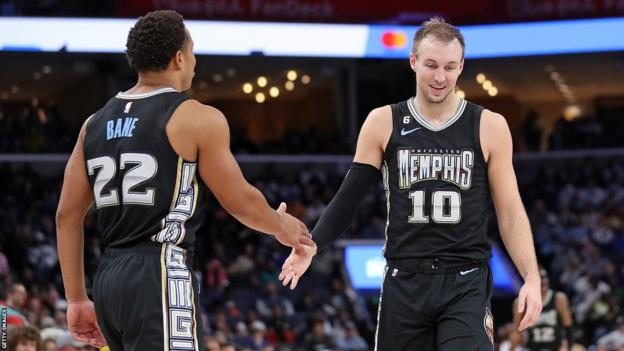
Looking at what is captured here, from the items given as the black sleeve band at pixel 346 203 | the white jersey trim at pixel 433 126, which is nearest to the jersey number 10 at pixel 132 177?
the black sleeve band at pixel 346 203

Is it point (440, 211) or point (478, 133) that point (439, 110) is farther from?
point (440, 211)

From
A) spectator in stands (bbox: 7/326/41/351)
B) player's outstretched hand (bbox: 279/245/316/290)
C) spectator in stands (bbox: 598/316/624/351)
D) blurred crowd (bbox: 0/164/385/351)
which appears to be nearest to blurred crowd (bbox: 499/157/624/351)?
spectator in stands (bbox: 598/316/624/351)

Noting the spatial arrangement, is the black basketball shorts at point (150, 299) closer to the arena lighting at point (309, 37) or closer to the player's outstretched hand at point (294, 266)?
the player's outstretched hand at point (294, 266)

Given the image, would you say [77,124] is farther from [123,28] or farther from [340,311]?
[340,311]

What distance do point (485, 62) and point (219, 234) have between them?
8.56m

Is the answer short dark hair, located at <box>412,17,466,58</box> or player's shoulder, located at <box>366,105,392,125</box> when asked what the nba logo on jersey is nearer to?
player's shoulder, located at <box>366,105,392,125</box>

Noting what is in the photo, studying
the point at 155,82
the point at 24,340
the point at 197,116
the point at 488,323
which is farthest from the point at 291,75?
the point at 197,116

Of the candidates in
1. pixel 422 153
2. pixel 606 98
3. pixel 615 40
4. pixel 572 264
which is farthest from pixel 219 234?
pixel 422 153

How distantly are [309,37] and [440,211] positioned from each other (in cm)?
2057

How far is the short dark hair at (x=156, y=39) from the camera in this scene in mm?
5000

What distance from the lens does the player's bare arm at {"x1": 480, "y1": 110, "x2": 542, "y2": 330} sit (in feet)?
19.0

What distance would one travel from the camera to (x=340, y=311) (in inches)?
860

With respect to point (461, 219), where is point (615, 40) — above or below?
above

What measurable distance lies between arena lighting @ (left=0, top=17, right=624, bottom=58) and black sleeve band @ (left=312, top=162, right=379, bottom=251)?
1839 cm
